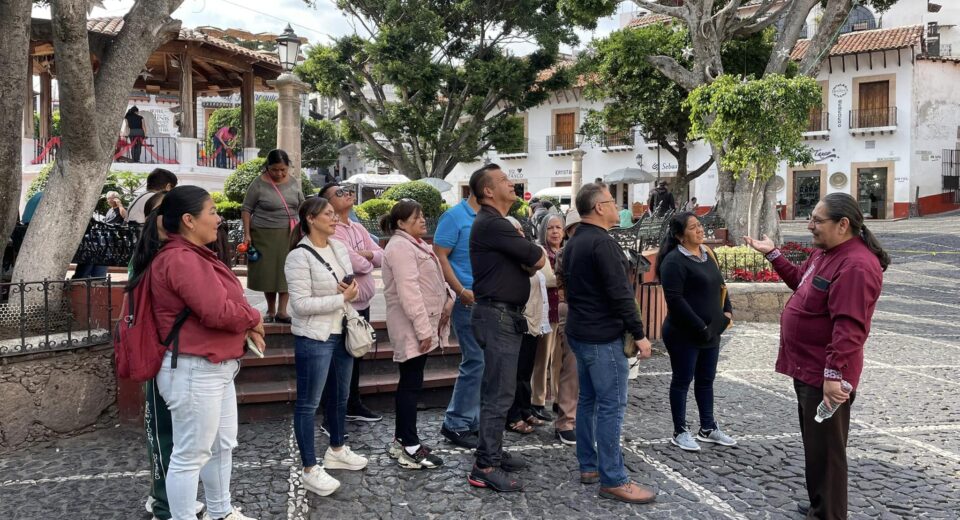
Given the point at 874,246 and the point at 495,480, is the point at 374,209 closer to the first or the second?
the point at 495,480

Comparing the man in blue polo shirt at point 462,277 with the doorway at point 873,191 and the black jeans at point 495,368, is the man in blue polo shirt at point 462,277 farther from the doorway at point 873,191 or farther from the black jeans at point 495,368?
the doorway at point 873,191

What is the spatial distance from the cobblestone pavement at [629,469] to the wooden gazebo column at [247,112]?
15.7 m

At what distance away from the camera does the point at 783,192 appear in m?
33.4

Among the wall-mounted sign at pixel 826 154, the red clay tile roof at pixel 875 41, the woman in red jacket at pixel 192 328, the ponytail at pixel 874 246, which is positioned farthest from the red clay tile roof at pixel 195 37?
the wall-mounted sign at pixel 826 154

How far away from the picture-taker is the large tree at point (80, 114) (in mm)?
5414

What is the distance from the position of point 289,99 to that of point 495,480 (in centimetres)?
813

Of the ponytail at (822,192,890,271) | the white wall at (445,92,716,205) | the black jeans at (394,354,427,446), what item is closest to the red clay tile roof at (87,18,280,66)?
the black jeans at (394,354,427,446)

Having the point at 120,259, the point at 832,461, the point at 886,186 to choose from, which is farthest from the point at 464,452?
the point at 886,186

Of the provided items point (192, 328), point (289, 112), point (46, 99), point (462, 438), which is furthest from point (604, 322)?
point (46, 99)

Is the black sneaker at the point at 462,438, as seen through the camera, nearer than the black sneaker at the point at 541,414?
Yes

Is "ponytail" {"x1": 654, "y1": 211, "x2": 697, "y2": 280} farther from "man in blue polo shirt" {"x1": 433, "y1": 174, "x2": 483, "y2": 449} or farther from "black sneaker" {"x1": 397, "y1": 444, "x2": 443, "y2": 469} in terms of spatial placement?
"black sneaker" {"x1": 397, "y1": 444, "x2": 443, "y2": 469}

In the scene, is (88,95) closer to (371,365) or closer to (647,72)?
(371,365)

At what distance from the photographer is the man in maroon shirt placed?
3.44 m

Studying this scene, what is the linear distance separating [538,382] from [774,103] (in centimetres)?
942
